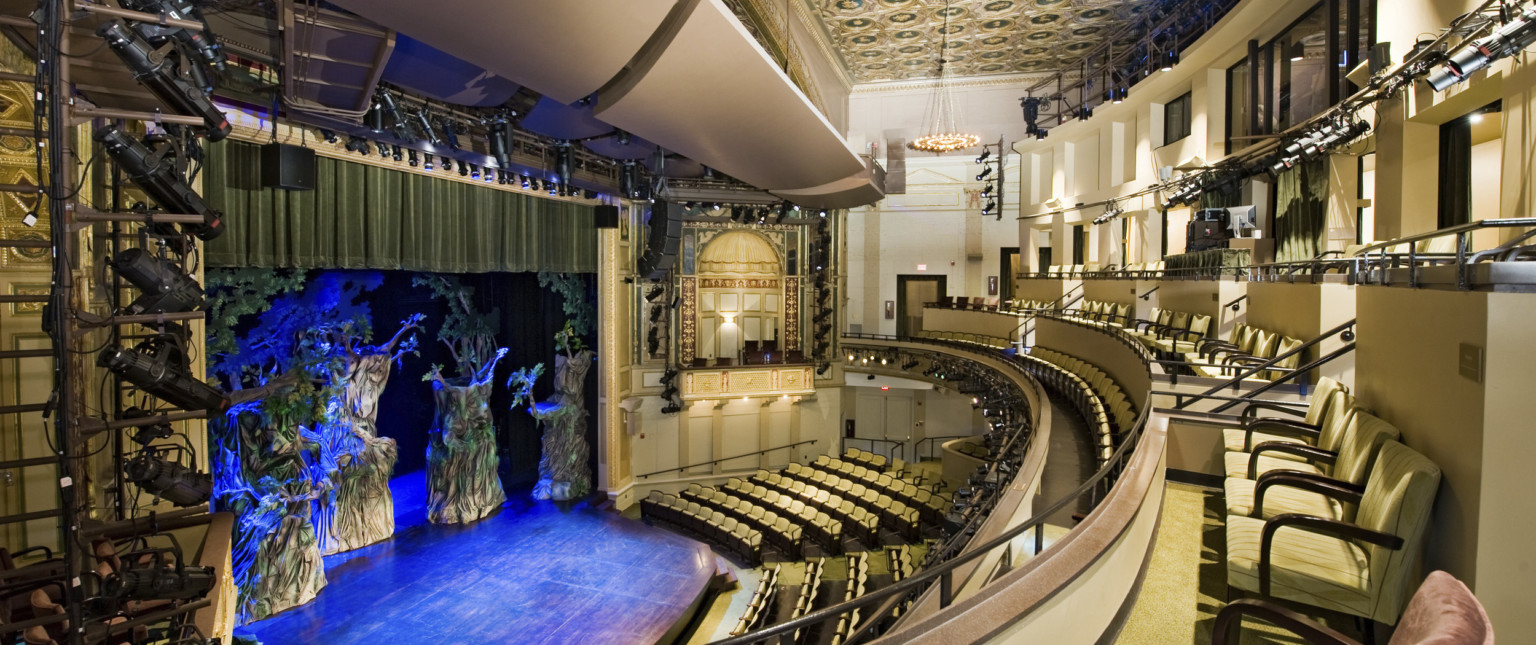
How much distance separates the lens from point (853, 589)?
32.0 feet

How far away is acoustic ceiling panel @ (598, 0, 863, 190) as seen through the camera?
5.84 metres

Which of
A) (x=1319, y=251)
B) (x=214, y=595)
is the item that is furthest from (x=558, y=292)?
(x=1319, y=251)

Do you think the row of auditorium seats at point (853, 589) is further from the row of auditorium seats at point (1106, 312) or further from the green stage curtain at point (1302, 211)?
the green stage curtain at point (1302, 211)

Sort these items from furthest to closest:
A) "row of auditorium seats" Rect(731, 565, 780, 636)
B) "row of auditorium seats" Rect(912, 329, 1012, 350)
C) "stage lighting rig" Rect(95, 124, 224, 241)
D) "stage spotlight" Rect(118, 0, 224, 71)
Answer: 1. "row of auditorium seats" Rect(912, 329, 1012, 350)
2. "row of auditorium seats" Rect(731, 565, 780, 636)
3. "stage lighting rig" Rect(95, 124, 224, 241)
4. "stage spotlight" Rect(118, 0, 224, 71)

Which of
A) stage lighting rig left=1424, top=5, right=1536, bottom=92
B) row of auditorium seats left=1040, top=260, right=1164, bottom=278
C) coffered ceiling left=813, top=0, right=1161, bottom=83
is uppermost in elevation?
coffered ceiling left=813, top=0, right=1161, bottom=83

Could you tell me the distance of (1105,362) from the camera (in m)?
8.68

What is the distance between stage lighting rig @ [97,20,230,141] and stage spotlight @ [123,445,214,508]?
2.46 metres

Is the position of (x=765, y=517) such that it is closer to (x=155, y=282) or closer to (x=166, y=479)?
(x=166, y=479)

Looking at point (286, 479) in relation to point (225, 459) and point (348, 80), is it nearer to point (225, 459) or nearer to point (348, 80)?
point (225, 459)

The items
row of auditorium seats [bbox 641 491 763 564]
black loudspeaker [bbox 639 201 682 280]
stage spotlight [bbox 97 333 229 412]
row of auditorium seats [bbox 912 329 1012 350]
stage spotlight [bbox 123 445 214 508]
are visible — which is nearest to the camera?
stage spotlight [bbox 97 333 229 412]

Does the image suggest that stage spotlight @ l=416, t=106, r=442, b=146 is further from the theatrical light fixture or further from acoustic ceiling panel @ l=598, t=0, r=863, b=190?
the theatrical light fixture

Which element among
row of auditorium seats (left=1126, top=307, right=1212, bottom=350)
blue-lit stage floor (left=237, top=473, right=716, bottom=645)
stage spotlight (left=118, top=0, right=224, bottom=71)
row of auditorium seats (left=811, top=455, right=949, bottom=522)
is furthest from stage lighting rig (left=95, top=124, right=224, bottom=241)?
row of auditorium seats (left=811, top=455, right=949, bottom=522)

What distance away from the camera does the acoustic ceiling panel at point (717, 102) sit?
5836 mm

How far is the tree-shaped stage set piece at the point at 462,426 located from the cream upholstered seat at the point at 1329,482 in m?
12.4
